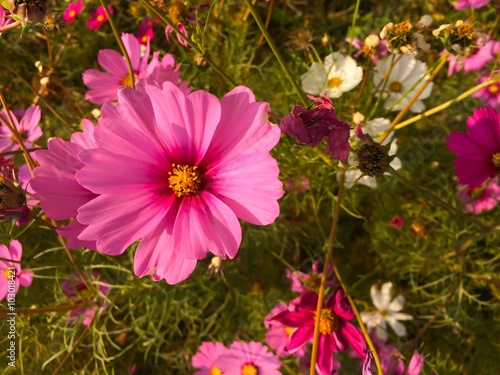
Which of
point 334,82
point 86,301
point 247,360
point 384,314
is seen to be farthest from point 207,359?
point 334,82

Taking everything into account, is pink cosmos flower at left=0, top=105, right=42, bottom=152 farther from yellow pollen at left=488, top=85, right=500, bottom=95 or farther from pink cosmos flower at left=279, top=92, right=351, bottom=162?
yellow pollen at left=488, top=85, right=500, bottom=95

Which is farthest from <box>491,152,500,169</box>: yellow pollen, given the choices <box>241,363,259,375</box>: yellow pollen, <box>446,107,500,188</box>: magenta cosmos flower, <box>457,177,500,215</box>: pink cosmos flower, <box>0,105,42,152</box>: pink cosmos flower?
<box>0,105,42,152</box>: pink cosmos flower

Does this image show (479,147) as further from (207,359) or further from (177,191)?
(207,359)

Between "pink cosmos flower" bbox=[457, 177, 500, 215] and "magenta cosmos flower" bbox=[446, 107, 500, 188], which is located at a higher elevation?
"magenta cosmos flower" bbox=[446, 107, 500, 188]

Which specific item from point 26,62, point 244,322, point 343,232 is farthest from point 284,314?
point 26,62

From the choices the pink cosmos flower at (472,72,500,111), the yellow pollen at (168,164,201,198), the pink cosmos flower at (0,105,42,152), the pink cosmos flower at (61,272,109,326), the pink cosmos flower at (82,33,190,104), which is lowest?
the pink cosmos flower at (472,72,500,111)

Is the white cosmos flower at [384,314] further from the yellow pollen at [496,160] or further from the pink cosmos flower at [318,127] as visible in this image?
the pink cosmos flower at [318,127]
